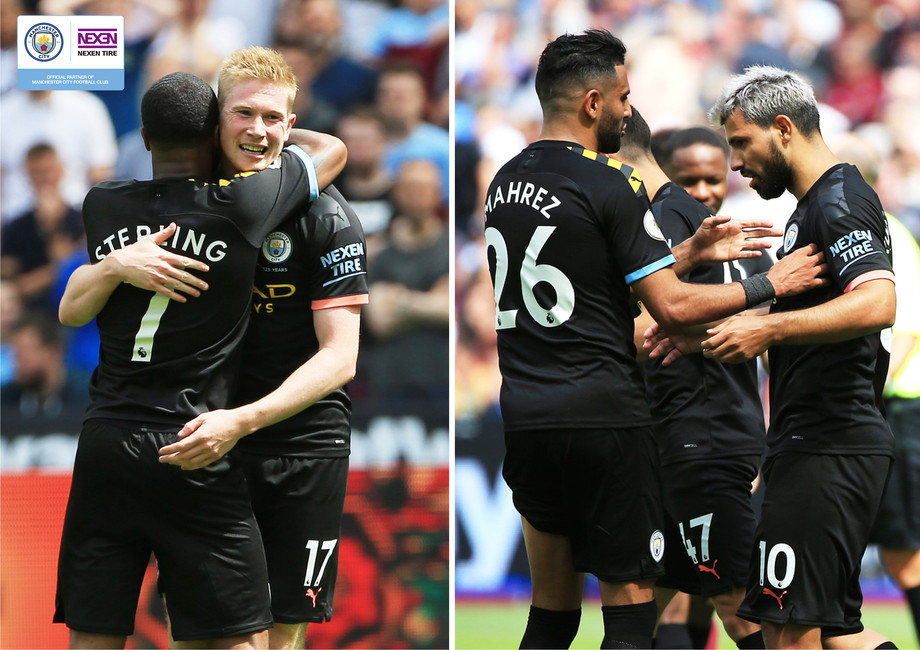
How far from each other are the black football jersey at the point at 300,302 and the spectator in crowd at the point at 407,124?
415cm

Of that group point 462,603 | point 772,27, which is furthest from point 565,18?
point 462,603

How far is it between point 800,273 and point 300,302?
169cm

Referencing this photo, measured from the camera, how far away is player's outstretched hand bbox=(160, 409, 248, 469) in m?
2.94

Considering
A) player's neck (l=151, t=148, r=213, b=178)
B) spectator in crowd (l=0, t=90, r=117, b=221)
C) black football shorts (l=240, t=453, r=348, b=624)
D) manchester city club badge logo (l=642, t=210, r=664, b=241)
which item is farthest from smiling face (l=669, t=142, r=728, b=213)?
spectator in crowd (l=0, t=90, r=117, b=221)

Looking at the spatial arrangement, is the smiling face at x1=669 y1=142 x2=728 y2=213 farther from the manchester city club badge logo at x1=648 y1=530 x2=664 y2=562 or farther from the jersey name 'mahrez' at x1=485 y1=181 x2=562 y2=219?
the manchester city club badge logo at x1=648 y1=530 x2=664 y2=562

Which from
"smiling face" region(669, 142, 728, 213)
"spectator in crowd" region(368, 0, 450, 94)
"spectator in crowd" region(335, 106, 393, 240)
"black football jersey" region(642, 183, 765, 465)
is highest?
"spectator in crowd" region(368, 0, 450, 94)

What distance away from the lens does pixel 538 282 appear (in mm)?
→ 3510

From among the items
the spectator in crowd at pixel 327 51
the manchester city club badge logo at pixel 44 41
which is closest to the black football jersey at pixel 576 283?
the manchester city club badge logo at pixel 44 41

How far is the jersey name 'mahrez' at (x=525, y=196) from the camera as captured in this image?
11.4 ft

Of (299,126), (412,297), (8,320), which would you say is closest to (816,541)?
(412,297)

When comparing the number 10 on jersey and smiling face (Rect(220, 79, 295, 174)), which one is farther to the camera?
the number 10 on jersey

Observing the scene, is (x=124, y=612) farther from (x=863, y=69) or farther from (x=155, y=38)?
(x=863, y=69)

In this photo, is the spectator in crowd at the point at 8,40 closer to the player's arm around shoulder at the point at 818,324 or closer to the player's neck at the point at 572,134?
the player's neck at the point at 572,134

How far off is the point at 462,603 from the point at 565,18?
5360 millimetres
